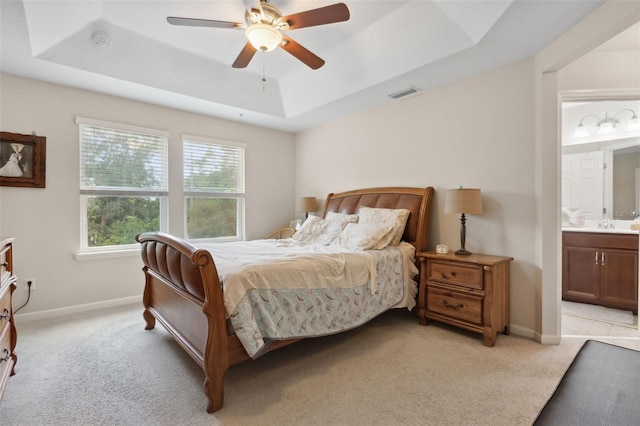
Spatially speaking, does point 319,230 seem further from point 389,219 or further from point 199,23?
point 199,23

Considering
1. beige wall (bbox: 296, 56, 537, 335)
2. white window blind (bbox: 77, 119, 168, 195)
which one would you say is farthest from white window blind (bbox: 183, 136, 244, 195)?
beige wall (bbox: 296, 56, 537, 335)

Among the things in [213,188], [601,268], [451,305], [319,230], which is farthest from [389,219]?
[213,188]

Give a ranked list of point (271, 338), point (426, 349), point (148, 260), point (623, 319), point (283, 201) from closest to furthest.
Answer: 1. point (271, 338)
2. point (426, 349)
3. point (148, 260)
4. point (623, 319)
5. point (283, 201)

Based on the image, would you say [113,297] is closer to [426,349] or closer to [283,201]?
[283,201]

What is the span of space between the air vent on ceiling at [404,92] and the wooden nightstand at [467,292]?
189 centimetres

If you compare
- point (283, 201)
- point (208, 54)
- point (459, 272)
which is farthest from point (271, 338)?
point (283, 201)

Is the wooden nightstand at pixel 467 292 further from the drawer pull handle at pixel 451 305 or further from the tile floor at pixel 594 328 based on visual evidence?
the tile floor at pixel 594 328

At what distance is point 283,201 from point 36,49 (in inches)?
140

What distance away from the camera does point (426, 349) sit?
254 cm

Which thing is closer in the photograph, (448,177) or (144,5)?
(144,5)

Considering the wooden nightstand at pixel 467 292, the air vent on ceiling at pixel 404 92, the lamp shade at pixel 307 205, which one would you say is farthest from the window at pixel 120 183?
the wooden nightstand at pixel 467 292

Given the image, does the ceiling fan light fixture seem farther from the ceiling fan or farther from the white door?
the white door

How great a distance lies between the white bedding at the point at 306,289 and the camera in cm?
188

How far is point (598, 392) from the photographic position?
1043mm
